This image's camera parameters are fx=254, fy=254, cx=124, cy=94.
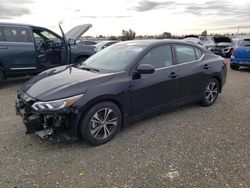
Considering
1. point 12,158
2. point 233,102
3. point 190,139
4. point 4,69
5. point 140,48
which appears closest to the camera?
point 12,158

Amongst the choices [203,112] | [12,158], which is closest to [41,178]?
[12,158]

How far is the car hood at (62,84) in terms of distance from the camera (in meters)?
3.51

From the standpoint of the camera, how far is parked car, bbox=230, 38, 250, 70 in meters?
A: 10.6

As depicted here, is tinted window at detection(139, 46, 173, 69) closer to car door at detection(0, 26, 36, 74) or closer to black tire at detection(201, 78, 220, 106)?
black tire at detection(201, 78, 220, 106)

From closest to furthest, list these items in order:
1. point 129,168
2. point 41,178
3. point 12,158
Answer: point 41,178, point 129,168, point 12,158

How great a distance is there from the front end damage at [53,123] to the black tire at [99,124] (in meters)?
0.16

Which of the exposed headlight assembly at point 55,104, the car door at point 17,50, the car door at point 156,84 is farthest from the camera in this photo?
Answer: the car door at point 17,50

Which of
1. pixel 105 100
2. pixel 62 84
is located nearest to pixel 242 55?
pixel 105 100

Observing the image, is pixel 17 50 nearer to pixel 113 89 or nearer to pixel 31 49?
pixel 31 49

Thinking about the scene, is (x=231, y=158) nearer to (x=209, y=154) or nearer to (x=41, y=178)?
(x=209, y=154)

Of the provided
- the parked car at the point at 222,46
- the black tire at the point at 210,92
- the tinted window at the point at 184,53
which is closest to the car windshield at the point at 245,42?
the parked car at the point at 222,46

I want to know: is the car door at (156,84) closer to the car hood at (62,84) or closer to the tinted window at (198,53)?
the car hood at (62,84)

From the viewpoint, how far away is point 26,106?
3594mm

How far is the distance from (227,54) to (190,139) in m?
14.5
